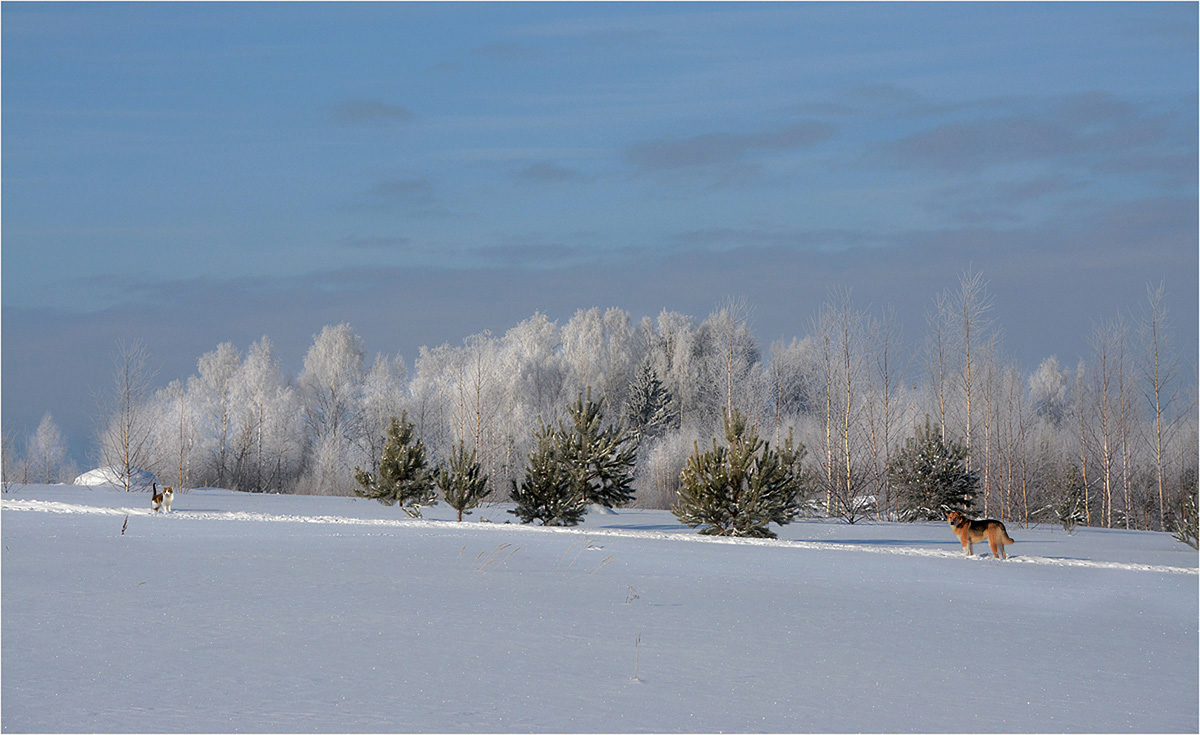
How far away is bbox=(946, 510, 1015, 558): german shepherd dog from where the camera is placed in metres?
14.7

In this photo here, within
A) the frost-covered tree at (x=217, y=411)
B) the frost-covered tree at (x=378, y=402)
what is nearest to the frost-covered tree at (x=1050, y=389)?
the frost-covered tree at (x=378, y=402)

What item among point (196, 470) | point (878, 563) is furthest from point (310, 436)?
point (878, 563)

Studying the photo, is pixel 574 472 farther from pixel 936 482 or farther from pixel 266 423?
pixel 266 423

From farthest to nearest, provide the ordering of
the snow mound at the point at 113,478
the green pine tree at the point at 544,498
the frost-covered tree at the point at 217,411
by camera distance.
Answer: the frost-covered tree at the point at 217,411 < the snow mound at the point at 113,478 < the green pine tree at the point at 544,498

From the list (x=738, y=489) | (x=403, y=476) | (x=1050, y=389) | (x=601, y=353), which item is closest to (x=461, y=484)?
(x=403, y=476)

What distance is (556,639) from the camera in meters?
7.66

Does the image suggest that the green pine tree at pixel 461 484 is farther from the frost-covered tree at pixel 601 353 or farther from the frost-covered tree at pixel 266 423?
the frost-covered tree at pixel 601 353

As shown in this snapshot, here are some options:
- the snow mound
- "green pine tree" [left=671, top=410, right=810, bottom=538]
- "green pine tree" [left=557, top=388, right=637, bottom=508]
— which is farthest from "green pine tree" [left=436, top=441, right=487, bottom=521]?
the snow mound

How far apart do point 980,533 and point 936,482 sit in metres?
12.6

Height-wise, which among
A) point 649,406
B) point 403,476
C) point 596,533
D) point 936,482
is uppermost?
point 649,406

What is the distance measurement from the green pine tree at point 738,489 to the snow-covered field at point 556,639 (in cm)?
410

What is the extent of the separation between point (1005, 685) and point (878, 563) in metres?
6.96

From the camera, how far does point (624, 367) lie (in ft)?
201

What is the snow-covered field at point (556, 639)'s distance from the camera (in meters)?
5.75
